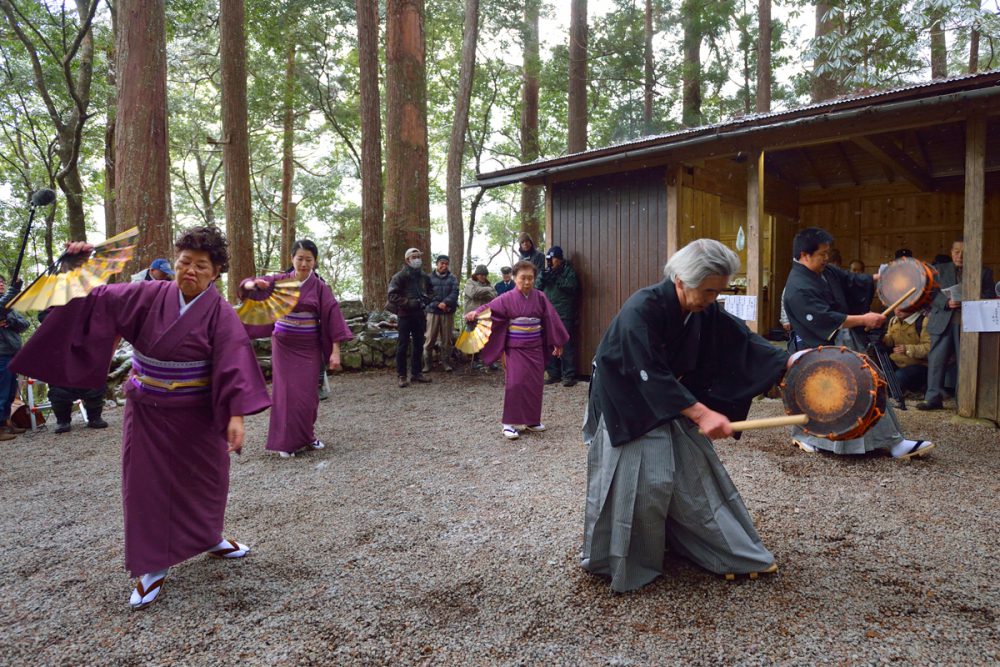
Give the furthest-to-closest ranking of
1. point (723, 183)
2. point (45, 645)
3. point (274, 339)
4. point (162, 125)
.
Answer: point (723, 183) → point (162, 125) → point (274, 339) → point (45, 645)

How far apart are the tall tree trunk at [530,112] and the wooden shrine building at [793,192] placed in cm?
643

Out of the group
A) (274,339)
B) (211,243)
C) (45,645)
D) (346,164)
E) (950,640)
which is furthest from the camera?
(346,164)

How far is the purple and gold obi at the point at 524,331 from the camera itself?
257 inches

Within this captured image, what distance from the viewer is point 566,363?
9734 mm

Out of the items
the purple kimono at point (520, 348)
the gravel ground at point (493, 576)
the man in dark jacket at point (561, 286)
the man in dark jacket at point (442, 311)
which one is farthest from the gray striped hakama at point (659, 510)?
the man in dark jacket at point (442, 311)

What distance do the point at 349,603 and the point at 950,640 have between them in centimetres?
260

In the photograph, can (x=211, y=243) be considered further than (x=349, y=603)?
Yes

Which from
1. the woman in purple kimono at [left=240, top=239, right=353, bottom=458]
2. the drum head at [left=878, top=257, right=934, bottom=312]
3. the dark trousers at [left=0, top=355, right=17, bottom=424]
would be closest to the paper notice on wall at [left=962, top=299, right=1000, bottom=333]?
the drum head at [left=878, top=257, right=934, bottom=312]

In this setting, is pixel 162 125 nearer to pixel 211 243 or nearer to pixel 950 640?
pixel 211 243

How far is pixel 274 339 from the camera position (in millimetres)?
5938

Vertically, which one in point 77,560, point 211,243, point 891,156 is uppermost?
point 891,156

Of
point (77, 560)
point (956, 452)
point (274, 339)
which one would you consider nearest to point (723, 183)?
point (956, 452)

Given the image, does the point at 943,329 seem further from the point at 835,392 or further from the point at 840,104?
the point at 835,392

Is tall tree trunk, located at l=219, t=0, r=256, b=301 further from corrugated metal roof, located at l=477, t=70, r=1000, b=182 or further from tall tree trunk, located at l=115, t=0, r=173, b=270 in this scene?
corrugated metal roof, located at l=477, t=70, r=1000, b=182
